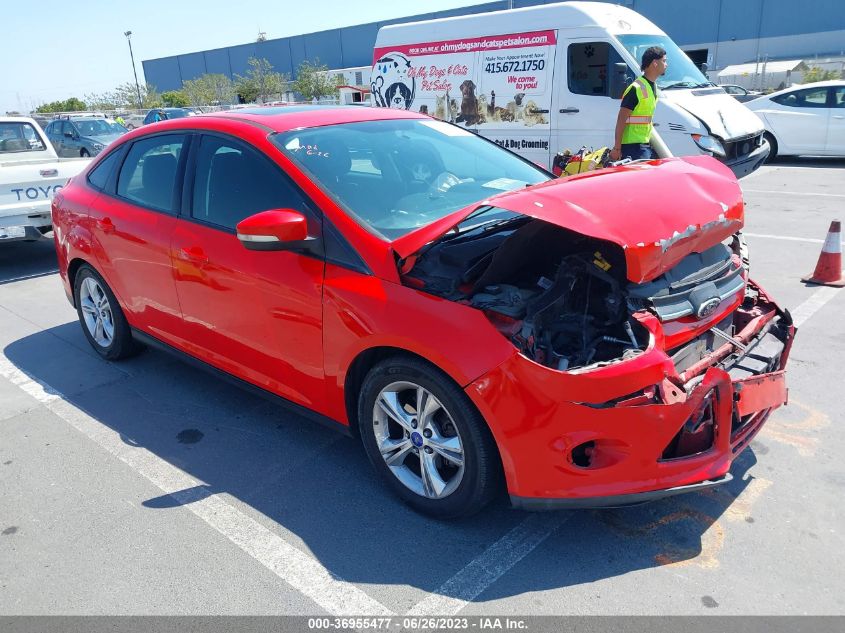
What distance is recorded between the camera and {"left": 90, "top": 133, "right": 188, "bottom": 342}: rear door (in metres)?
3.99

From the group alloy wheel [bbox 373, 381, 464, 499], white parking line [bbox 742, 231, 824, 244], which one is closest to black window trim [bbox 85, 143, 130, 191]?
alloy wheel [bbox 373, 381, 464, 499]

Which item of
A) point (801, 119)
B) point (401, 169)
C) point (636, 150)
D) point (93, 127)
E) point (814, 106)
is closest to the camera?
point (401, 169)

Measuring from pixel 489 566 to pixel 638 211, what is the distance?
160 centimetres

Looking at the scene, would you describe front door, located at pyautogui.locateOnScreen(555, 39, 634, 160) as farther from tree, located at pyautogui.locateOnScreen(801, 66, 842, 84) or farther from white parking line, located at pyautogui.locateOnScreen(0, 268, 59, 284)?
tree, located at pyautogui.locateOnScreen(801, 66, 842, 84)

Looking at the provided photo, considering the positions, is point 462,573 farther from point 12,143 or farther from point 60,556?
point 12,143

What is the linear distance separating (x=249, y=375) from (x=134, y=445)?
2.67 ft

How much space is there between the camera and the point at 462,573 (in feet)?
8.81

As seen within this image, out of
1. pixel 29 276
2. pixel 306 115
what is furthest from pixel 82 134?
pixel 306 115

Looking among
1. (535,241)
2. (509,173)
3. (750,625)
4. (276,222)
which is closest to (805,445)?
(750,625)

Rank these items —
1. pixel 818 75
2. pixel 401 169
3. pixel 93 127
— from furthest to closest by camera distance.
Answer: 1. pixel 818 75
2. pixel 93 127
3. pixel 401 169

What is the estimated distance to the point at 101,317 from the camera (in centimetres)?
495

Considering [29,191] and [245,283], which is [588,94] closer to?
[245,283]

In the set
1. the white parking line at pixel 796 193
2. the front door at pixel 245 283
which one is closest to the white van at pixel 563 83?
the white parking line at pixel 796 193

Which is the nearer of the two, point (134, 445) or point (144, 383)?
point (134, 445)
